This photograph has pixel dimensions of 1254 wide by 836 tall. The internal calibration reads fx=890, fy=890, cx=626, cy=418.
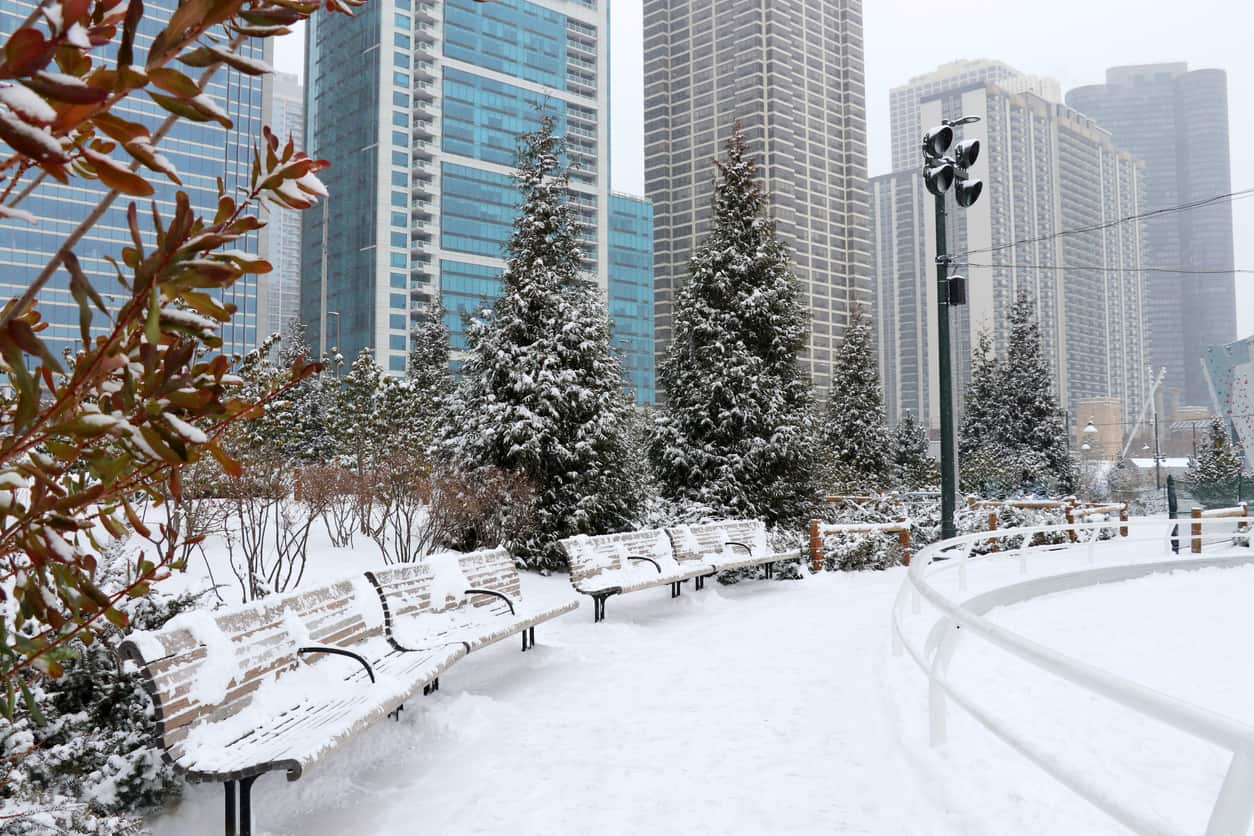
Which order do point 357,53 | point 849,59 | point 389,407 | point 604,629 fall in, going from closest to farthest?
point 604,629 < point 389,407 < point 357,53 < point 849,59

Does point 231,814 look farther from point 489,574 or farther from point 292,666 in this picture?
point 489,574

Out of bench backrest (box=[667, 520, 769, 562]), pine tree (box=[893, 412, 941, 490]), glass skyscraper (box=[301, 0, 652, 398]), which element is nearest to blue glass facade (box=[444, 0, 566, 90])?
glass skyscraper (box=[301, 0, 652, 398])

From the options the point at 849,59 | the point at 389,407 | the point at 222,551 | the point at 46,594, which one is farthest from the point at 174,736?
the point at 849,59

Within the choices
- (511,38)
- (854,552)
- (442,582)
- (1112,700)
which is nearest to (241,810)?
(442,582)

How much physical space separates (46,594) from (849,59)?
182m

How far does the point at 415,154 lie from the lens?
95.5 metres

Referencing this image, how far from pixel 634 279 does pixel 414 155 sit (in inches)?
1463

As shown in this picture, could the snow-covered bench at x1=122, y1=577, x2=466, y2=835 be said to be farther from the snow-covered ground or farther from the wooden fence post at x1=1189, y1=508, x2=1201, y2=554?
the wooden fence post at x1=1189, y1=508, x2=1201, y2=554

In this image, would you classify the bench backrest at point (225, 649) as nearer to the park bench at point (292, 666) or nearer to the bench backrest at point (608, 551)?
the park bench at point (292, 666)

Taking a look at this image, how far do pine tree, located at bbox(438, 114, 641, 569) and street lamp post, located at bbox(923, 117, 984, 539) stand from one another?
618 centimetres

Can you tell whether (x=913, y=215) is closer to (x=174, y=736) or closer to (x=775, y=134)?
(x=775, y=134)

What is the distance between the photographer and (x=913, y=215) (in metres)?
172

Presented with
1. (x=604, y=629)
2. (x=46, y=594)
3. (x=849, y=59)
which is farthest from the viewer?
(x=849, y=59)

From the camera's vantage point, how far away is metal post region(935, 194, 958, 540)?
563 inches
